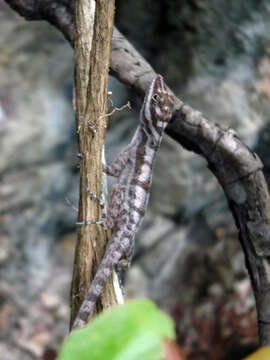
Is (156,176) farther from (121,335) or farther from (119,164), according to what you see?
(121,335)

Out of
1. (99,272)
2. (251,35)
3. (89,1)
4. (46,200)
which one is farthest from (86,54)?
(46,200)

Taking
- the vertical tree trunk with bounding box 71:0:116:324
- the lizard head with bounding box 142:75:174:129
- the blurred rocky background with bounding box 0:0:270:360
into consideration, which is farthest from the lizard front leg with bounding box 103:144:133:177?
the blurred rocky background with bounding box 0:0:270:360

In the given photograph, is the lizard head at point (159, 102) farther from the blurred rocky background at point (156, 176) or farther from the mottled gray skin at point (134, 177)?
the blurred rocky background at point (156, 176)

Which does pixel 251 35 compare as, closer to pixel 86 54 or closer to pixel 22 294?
pixel 86 54

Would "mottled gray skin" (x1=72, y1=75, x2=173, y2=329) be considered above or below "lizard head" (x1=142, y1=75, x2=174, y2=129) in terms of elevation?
below

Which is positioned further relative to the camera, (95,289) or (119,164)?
(119,164)

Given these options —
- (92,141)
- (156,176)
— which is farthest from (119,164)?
(156,176)

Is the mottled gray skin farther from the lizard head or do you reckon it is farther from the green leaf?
the green leaf

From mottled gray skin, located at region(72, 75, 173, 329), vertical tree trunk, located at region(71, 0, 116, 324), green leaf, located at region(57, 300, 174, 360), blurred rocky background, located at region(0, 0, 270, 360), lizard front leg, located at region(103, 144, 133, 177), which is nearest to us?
green leaf, located at region(57, 300, 174, 360)
